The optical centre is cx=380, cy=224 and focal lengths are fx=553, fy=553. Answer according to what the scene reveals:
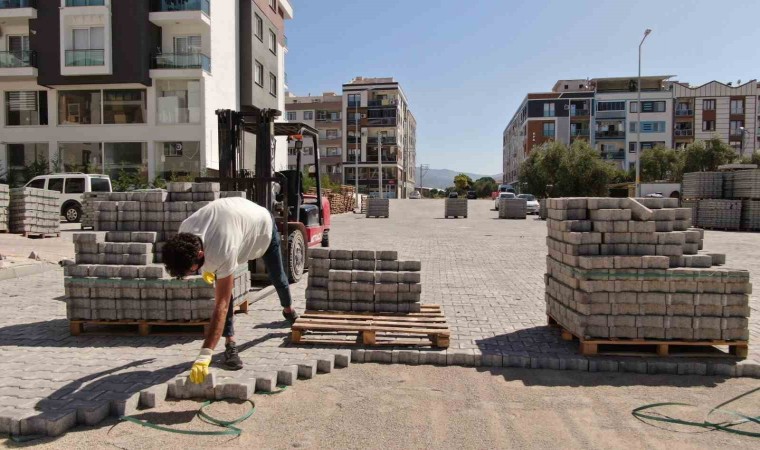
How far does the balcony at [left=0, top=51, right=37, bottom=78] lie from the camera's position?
28.7 meters

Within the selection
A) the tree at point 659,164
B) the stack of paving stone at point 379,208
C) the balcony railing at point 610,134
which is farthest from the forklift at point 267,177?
the balcony railing at point 610,134

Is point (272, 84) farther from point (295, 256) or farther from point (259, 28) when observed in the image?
point (295, 256)

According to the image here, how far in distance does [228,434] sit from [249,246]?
1.98m

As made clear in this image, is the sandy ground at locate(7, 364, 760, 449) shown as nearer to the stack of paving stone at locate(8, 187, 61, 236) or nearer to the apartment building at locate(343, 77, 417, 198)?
the stack of paving stone at locate(8, 187, 61, 236)

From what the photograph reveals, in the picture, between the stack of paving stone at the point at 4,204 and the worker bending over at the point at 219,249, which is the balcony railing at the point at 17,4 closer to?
the stack of paving stone at the point at 4,204

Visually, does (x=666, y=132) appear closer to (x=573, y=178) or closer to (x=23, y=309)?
(x=573, y=178)

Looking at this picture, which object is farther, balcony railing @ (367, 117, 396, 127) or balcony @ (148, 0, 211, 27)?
balcony railing @ (367, 117, 396, 127)

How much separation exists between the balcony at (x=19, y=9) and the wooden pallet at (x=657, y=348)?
32.9 meters

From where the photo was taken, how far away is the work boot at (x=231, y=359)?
5.07 metres

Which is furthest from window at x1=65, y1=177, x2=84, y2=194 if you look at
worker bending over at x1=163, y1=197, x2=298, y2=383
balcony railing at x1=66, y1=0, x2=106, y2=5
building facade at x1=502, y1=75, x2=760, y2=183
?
building facade at x1=502, y1=75, x2=760, y2=183

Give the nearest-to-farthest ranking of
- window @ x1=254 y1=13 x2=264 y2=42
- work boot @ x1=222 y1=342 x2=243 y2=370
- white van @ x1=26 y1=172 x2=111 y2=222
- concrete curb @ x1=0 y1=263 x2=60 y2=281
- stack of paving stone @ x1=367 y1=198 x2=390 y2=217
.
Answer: work boot @ x1=222 y1=342 x2=243 y2=370 < concrete curb @ x1=0 y1=263 x2=60 y2=281 < white van @ x1=26 y1=172 x2=111 y2=222 < window @ x1=254 y1=13 x2=264 y2=42 < stack of paving stone @ x1=367 y1=198 x2=390 y2=217

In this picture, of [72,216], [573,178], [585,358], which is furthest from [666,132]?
[585,358]

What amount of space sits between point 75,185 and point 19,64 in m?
11.5

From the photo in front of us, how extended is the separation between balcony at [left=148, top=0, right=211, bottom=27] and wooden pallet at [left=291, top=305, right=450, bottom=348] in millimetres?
26469
